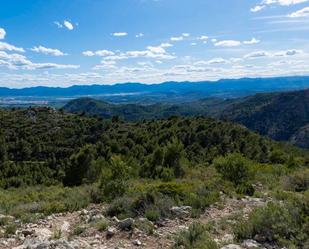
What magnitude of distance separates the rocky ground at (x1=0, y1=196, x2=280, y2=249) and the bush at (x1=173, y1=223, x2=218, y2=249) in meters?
0.25

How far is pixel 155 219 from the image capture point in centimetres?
915

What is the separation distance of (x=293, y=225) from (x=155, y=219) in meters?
3.21

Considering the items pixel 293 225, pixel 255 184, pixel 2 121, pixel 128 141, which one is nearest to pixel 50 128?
pixel 2 121

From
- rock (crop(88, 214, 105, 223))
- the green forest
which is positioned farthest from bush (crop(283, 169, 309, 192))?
rock (crop(88, 214, 105, 223))

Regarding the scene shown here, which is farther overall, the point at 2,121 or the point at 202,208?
the point at 2,121

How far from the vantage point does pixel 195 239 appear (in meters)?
7.48

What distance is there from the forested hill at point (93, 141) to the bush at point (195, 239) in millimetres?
30611

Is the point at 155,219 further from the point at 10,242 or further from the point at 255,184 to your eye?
the point at 255,184

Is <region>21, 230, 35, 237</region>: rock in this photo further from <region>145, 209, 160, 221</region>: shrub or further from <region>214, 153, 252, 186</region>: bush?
<region>214, 153, 252, 186</region>: bush

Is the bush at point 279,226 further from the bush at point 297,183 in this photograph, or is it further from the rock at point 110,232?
the bush at point 297,183

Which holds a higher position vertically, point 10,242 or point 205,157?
point 10,242

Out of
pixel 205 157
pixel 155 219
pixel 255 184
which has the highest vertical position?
pixel 155 219

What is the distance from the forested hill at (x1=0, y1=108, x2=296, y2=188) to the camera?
49.5 meters

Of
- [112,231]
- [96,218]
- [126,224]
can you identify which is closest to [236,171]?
[96,218]
